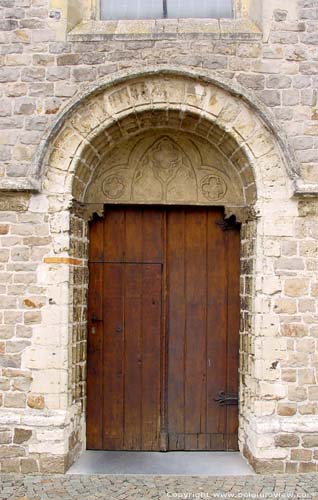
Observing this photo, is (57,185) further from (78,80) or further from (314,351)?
(314,351)

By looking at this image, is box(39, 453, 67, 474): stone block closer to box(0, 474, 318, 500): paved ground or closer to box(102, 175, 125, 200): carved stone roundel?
box(0, 474, 318, 500): paved ground

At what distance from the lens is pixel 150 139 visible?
5.72 m

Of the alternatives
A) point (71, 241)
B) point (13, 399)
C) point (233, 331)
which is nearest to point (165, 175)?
point (71, 241)

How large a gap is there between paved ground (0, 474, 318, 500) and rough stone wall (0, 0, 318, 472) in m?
0.16

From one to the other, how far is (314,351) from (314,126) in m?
2.10

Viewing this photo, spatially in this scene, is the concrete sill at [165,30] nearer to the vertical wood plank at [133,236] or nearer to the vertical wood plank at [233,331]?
the vertical wood plank at [133,236]

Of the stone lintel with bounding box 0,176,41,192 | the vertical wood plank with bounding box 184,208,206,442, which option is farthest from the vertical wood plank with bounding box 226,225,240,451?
the stone lintel with bounding box 0,176,41,192

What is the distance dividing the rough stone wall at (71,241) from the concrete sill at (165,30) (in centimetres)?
2

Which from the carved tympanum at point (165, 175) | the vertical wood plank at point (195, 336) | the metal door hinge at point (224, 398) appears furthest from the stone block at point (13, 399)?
the carved tympanum at point (165, 175)

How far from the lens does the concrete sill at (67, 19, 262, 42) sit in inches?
205

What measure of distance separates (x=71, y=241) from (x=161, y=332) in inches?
54.3

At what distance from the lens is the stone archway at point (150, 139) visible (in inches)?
204

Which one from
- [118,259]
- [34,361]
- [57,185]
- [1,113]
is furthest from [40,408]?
[1,113]

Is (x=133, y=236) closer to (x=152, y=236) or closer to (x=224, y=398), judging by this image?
(x=152, y=236)
